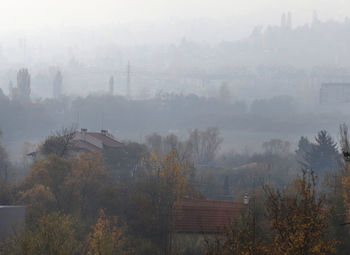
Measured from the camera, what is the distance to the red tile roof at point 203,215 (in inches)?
1203

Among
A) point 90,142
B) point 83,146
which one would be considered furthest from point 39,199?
point 90,142

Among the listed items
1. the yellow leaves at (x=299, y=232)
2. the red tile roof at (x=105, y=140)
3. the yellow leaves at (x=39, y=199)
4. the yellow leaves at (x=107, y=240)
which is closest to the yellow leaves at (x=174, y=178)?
the red tile roof at (x=105, y=140)

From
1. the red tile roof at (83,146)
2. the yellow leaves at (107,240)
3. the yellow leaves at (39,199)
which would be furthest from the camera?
the red tile roof at (83,146)

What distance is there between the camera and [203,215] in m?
31.9

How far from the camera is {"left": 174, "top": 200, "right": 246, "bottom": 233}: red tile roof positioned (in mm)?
30547

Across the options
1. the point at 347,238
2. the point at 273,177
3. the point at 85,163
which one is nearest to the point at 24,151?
the point at 273,177

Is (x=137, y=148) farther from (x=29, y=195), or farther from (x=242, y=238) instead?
(x=242, y=238)

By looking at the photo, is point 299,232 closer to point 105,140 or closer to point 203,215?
point 203,215

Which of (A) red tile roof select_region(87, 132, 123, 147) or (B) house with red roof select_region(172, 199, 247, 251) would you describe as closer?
(B) house with red roof select_region(172, 199, 247, 251)

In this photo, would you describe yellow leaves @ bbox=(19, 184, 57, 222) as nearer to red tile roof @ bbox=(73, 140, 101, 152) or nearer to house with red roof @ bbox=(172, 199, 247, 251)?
house with red roof @ bbox=(172, 199, 247, 251)

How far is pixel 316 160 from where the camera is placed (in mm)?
80500

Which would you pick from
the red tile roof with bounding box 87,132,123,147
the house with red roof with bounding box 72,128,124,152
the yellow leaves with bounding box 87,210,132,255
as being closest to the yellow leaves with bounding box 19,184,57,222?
the yellow leaves with bounding box 87,210,132,255

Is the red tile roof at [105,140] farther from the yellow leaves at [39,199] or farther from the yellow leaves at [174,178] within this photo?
the yellow leaves at [39,199]

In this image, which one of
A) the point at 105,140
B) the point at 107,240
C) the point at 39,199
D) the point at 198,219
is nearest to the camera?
the point at 107,240
